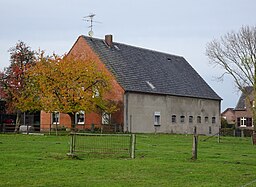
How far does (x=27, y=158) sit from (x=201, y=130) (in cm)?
4727

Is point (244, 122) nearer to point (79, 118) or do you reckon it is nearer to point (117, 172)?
point (79, 118)

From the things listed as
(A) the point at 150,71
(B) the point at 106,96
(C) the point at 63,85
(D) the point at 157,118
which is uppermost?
(A) the point at 150,71

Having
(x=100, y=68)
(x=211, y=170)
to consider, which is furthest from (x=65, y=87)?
(x=211, y=170)

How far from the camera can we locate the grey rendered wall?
5499 cm

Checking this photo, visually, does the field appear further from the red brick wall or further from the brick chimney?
the brick chimney

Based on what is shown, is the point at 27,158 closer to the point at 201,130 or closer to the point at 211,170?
the point at 211,170

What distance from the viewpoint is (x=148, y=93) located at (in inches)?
2239

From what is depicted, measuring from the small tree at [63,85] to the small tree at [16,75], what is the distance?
7.46 ft

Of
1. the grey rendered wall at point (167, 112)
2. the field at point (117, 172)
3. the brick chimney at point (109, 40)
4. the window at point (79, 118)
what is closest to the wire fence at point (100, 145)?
the field at point (117, 172)

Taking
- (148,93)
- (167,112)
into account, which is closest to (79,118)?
(148,93)

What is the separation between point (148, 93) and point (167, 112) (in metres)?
4.22

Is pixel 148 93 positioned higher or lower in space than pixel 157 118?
higher

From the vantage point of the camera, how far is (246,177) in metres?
16.5

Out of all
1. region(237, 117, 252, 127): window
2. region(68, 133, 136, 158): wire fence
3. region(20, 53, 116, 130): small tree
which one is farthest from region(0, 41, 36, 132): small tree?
region(237, 117, 252, 127): window
